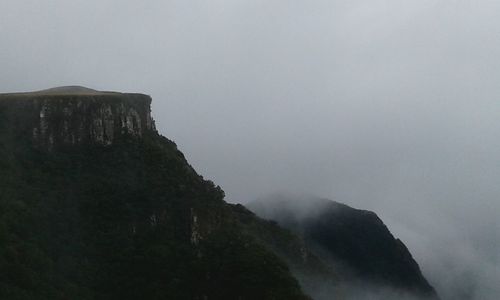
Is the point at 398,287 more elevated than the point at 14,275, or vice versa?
the point at 398,287

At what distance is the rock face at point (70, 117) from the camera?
297ft

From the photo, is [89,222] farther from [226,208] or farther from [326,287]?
[326,287]

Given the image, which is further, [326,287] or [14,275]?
[326,287]

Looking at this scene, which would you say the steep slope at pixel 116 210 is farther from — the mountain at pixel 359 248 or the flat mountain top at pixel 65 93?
the mountain at pixel 359 248

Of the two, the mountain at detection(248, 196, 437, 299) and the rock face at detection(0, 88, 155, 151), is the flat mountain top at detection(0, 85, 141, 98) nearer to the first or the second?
the rock face at detection(0, 88, 155, 151)

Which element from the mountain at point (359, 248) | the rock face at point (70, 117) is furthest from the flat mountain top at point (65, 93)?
the mountain at point (359, 248)

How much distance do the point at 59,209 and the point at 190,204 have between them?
605 inches

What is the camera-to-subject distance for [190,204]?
94.0 m

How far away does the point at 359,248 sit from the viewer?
547ft

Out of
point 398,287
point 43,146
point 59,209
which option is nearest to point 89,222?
point 59,209

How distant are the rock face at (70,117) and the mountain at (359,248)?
2902 inches

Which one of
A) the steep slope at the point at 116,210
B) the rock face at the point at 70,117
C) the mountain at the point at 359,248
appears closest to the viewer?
the steep slope at the point at 116,210

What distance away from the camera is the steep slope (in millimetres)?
86250

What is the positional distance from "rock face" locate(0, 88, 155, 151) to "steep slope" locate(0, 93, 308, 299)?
118 millimetres
